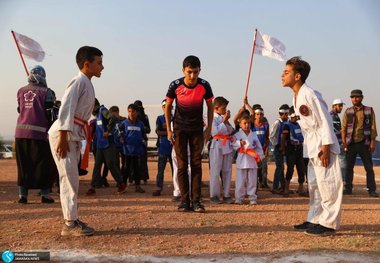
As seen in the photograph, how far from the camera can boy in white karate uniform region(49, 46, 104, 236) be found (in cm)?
425

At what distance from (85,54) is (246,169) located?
3.68 m

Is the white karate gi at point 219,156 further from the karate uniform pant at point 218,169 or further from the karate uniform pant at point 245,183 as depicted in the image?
the karate uniform pant at point 245,183

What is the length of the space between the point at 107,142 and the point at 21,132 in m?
2.21

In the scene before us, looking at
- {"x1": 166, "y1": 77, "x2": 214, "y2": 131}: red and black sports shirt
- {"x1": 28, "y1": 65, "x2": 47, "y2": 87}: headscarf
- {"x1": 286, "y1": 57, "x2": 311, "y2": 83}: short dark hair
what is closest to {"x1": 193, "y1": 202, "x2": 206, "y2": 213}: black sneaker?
{"x1": 166, "y1": 77, "x2": 214, "y2": 131}: red and black sports shirt

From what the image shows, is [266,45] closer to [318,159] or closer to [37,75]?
[37,75]

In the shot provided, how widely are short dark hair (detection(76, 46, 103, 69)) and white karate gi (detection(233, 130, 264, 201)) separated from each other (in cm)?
339

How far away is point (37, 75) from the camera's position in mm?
6465

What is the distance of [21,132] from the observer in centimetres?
641

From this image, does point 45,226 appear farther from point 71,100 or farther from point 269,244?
point 269,244

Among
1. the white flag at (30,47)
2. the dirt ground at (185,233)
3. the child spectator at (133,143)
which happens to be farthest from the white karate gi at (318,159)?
the white flag at (30,47)

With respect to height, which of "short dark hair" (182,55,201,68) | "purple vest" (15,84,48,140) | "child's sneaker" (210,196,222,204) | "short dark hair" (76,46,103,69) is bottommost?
"child's sneaker" (210,196,222,204)

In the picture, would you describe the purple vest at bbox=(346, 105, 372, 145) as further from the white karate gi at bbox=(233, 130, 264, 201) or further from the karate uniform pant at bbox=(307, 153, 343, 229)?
the karate uniform pant at bbox=(307, 153, 343, 229)

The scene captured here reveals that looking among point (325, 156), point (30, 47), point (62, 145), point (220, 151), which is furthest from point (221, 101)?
point (30, 47)

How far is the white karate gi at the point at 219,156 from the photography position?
23.2ft
